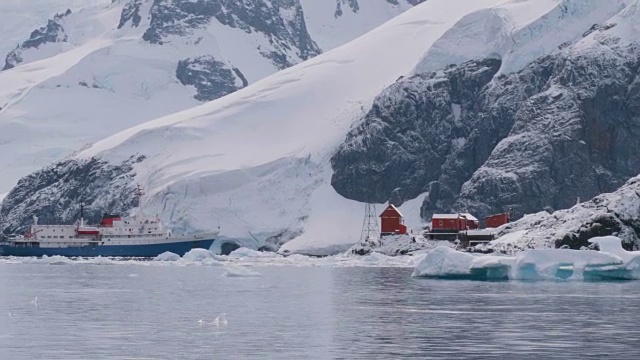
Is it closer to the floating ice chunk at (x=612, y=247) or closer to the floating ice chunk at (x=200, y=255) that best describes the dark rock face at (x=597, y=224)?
the floating ice chunk at (x=612, y=247)

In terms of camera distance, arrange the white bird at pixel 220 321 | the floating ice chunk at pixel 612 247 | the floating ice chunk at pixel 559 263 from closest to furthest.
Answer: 1. the white bird at pixel 220 321
2. the floating ice chunk at pixel 559 263
3. the floating ice chunk at pixel 612 247

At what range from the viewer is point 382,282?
378 feet

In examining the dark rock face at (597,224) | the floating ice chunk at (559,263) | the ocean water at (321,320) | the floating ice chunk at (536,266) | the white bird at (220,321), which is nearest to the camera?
the ocean water at (321,320)

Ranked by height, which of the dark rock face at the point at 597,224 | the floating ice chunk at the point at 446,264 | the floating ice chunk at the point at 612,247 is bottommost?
the floating ice chunk at the point at 446,264

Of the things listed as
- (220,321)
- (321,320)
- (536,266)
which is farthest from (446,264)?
(220,321)

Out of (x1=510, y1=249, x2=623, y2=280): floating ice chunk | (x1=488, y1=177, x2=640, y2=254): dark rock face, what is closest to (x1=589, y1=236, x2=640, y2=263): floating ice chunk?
(x1=510, y1=249, x2=623, y2=280): floating ice chunk

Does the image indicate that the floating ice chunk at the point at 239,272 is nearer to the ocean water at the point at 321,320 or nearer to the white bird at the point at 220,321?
the ocean water at the point at 321,320

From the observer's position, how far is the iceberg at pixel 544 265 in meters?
112

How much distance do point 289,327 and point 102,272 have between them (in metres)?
78.0

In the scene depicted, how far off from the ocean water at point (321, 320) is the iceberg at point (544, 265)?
223cm

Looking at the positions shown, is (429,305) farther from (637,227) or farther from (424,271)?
(637,227)

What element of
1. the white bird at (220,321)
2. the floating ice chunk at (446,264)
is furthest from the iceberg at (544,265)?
the white bird at (220,321)

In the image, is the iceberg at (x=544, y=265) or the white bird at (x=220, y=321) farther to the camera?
the iceberg at (x=544, y=265)

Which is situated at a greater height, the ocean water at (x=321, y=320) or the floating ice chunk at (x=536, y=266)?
the floating ice chunk at (x=536, y=266)
